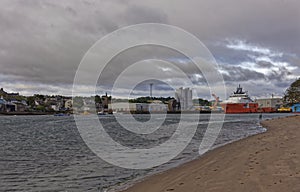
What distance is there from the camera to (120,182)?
12852 millimetres

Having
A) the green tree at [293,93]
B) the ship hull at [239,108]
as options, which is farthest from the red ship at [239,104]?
the green tree at [293,93]

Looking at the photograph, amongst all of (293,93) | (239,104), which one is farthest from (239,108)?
(293,93)

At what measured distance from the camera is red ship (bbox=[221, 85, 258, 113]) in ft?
529

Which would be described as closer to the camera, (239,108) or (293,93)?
(293,93)

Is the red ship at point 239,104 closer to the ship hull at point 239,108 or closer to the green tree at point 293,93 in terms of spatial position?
the ship hull at point 239,108

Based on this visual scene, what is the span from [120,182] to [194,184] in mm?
3750

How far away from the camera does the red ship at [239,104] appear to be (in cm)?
16139

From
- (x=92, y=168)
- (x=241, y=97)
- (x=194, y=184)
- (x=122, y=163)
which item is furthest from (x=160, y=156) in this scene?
(x=241, y=97)

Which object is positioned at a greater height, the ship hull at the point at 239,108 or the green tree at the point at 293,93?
the green tree at the point at 293,93

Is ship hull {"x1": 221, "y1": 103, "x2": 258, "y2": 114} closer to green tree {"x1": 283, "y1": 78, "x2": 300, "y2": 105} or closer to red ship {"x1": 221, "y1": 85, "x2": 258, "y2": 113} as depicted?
red ship {"x1": 221, "y1": 85, "x2": 258, "y2": 113}

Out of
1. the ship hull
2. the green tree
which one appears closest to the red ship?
the ship hull

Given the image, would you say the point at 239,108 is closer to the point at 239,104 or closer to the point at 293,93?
the point at 239,104

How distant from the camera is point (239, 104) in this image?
161 meters

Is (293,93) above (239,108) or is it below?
above
